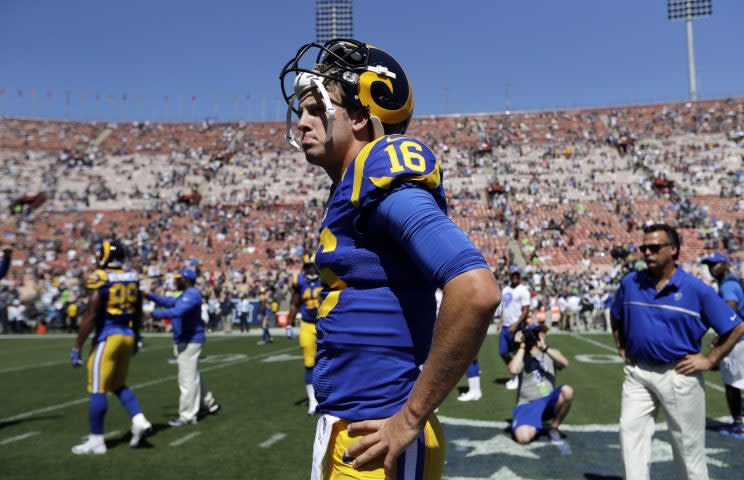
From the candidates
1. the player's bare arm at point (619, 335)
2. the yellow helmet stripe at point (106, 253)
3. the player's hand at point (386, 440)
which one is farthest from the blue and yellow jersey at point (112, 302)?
the player's hand at point (386, 440)

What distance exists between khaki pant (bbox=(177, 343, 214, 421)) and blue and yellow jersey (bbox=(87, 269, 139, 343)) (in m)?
1.40

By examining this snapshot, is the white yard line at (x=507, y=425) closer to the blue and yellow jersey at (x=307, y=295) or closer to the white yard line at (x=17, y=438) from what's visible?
the blue and yellow jersey at (x=307, y=295)

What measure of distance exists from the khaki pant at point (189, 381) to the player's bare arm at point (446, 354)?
23.6 ft

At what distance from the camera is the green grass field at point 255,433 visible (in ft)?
19.9

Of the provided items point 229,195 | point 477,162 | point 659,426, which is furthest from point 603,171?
point 659,426

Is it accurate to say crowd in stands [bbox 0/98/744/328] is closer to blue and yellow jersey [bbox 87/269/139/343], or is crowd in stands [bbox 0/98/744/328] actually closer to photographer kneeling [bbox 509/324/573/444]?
photographer kneeling [bbox 509/324/573/444]

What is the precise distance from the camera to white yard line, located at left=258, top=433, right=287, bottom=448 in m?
7.03

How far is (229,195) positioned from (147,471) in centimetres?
4068

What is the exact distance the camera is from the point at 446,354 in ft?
5.14

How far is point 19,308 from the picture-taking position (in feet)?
91.9

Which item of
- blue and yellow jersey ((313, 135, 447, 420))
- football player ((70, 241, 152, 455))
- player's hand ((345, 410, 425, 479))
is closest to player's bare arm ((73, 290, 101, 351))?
football player ((70, 241, 152, 455))

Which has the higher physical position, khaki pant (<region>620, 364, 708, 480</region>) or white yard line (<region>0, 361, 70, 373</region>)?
khaki pant (<region>620, 364, 708, 480</region>)

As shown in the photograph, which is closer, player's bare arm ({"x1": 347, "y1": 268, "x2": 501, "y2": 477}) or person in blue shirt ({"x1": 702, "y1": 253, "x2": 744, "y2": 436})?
player's bare arm ({"x1": 347, "y1": 268, "x2": 501, "y2": 477})

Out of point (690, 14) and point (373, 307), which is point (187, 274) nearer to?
point (373, 307)
